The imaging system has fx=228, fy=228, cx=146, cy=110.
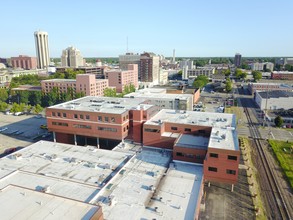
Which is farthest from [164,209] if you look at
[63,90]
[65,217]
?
[63,90]

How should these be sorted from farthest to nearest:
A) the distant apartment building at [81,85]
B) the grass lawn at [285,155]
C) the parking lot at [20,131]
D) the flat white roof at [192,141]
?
the distant apartment building at [81,85], the parking lot at [20,131], the grass lawn at [285,155], the flat white roof at [192,141]

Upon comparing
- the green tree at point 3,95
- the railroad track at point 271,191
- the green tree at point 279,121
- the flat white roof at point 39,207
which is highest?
the flat white roof at point 39,207

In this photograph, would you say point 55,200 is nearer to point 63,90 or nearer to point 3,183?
point 3,183

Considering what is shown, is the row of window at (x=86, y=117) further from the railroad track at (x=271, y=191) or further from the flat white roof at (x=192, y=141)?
the railroad track at (x=271, y=191)

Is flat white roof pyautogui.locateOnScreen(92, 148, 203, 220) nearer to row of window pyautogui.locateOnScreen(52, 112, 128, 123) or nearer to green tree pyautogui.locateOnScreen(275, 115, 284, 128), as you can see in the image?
row of window pyautogui.locateOnScreen(52, 112, 128, 123)

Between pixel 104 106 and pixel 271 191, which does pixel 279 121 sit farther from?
pixel 104 106

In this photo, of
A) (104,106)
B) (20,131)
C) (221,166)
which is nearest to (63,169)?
(104,106)

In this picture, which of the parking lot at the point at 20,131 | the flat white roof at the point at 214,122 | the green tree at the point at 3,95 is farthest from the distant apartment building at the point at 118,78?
the flat white roof at the point at 214,122

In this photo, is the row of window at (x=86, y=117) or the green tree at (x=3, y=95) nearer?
the row of window at (x=86, y=117)
